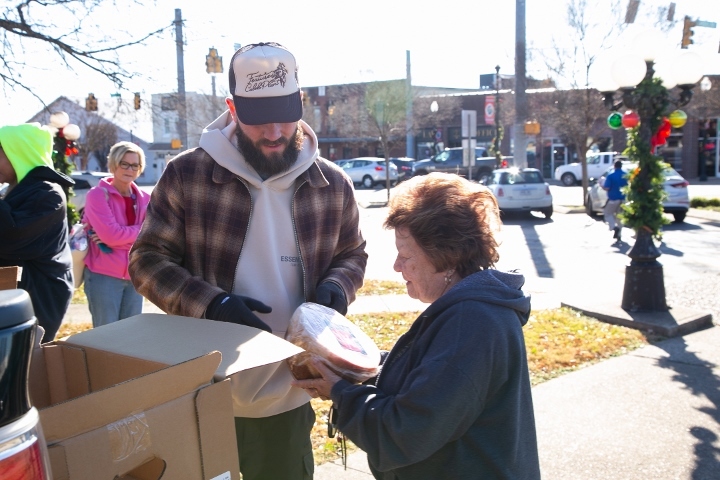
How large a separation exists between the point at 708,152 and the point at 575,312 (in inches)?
1338

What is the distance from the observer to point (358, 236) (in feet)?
9.56

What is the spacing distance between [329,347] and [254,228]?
0.76m

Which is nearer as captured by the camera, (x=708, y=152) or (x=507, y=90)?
(x=708, y=152)

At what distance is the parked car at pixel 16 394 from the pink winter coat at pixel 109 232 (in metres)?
4.00

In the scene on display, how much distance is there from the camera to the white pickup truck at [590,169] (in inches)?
1335

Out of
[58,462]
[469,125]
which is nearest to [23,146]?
[58,462]

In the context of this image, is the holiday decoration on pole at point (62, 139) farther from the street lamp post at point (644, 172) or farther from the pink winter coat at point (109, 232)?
the street lamp post at point (644, 172)

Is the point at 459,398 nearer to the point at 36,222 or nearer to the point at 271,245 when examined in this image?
the point at 271,245

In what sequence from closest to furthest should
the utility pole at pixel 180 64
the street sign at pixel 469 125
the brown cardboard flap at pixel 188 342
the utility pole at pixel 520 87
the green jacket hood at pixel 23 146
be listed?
the brown cardboard flap at pixel 188 342, the green jacket hood at pixel 23 146, the utility pole at pixel 180 64, the utility pole at pixel 520 87, the street sign at pixel 469 125

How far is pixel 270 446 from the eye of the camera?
250 cm

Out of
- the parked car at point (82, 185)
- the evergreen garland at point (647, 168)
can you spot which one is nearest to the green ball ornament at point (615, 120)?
the evergreen garland at point (647, 168)

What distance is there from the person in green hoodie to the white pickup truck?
1276 inches

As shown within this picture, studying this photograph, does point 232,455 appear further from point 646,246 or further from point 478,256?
point 646,246

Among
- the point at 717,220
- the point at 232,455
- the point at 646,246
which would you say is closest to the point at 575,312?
the point at 646,246
